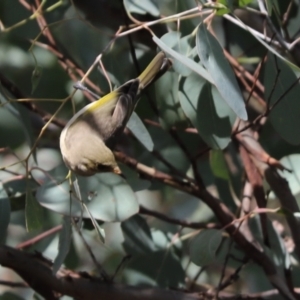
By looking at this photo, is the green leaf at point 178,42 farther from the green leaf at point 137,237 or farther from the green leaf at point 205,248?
the green leaf at point 137,237

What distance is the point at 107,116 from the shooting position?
1.33 meters

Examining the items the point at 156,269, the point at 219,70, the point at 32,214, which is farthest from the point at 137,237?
the point at 219,70

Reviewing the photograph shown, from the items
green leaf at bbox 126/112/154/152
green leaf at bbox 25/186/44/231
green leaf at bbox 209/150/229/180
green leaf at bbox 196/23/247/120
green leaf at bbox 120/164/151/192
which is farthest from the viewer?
green leaf at bbox 209/150/229/180

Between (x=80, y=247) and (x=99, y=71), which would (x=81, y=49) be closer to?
(x=99, y=71)

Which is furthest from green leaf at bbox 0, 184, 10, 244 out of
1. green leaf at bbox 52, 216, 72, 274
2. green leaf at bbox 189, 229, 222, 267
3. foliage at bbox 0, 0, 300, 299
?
green leaf at bbox 189, 229, 222, 267

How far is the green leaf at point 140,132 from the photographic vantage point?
4.15 feet

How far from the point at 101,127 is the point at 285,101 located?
14.3 inches

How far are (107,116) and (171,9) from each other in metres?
0.54

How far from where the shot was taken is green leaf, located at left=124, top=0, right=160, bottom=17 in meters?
1.41

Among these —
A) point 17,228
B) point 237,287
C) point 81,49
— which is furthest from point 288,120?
point 237,287

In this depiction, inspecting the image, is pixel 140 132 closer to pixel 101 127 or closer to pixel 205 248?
pixel 101 127

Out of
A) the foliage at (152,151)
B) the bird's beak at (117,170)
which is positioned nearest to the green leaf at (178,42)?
the foliage at (152,151)

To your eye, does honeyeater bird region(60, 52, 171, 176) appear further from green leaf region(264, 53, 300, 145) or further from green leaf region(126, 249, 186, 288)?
green leaf region(126, 249, 186, 288)

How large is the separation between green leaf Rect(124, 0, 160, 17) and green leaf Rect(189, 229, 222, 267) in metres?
0.48
